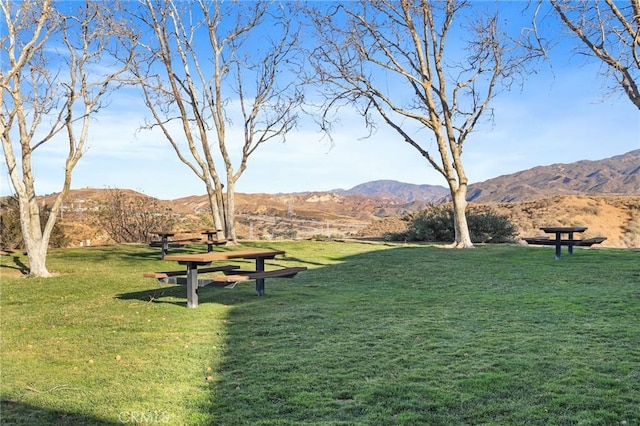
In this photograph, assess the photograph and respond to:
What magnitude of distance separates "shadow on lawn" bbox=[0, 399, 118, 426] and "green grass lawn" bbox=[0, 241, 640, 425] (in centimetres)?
1

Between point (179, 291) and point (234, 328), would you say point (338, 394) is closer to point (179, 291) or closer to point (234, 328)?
point (234, 328)

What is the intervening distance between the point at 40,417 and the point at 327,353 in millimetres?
2317

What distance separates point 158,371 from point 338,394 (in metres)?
1.56

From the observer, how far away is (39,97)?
12.1 meters

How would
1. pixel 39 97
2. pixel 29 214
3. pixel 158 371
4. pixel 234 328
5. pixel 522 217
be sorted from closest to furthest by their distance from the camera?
pixel 158 371 → pixel 234 328 → pixel 29 214 → pixel 39 97 → pixel 522 217

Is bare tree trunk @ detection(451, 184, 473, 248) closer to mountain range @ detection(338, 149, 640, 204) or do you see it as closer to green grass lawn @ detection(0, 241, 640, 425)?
green grass lawn @ detection(0, 241, 640, 425)

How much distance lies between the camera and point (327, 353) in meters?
4.92

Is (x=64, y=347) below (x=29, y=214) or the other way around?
below

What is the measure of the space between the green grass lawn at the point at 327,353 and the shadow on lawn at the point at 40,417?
0.01 metres

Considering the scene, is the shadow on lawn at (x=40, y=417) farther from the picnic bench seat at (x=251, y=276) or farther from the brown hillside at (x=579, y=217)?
the brown hillside at (x=579, y=217)

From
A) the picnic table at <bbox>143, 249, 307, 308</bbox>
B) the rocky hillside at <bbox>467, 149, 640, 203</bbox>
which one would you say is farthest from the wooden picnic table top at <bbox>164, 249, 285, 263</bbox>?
the rocky hillside at <bbox>467, 149, 640, 203</bbox>

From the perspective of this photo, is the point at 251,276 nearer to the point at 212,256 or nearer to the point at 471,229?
the point at 212,256

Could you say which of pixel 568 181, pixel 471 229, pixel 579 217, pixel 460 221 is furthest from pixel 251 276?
pixel 568 181

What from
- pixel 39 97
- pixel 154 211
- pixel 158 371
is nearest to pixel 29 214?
pixel 39 97
